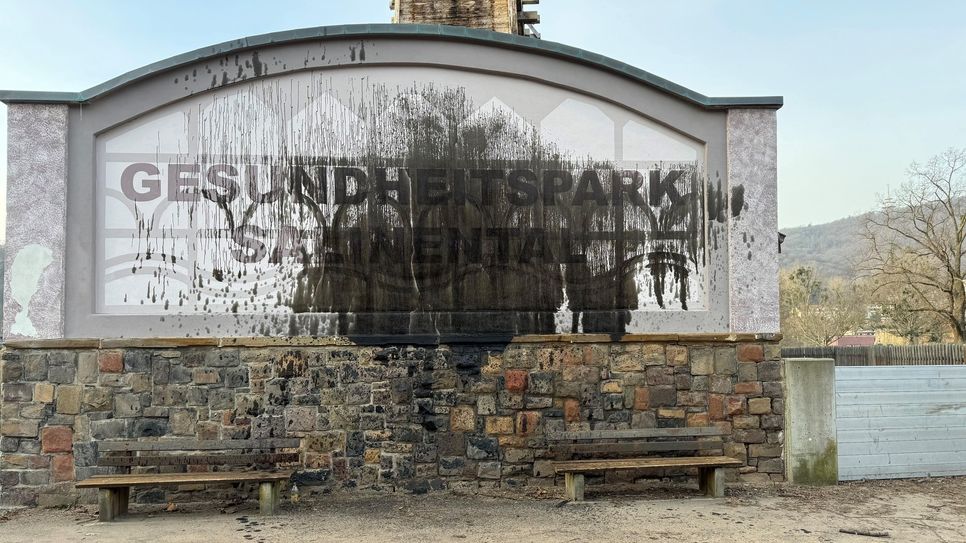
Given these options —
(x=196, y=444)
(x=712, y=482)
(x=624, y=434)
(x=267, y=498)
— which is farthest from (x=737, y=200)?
(x=196, y=444)

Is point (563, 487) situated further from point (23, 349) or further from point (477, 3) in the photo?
point (477, 3)

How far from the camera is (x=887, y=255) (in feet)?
88.8

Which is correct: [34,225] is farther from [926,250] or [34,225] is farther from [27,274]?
[926,250]

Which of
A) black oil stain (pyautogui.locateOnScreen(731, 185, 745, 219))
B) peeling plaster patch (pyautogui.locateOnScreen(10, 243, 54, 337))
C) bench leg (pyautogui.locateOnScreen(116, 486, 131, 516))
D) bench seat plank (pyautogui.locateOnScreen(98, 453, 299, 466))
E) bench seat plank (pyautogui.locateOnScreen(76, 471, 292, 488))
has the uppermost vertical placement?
black oil stain (pyautogui.locateOnScreen(731, 185, 745, 219))

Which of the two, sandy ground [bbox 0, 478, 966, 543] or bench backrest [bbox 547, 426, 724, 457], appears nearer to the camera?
sandy ground [bbox 0, 478, 966, 543]

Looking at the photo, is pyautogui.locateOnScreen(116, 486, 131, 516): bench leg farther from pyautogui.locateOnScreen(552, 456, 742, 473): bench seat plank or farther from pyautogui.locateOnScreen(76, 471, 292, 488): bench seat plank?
pyautogui.locateOnScreen(552, 456, 742, 473): bench seat plank

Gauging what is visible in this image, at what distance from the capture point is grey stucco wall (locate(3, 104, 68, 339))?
6805mm

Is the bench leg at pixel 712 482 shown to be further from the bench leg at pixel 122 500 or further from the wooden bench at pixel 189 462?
the bench leg at pixel 122 500

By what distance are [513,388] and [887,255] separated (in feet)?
82.2

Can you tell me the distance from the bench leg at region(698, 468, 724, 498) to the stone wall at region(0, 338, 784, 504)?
47 cm

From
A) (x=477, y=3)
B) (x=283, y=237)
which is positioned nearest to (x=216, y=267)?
(x=283, y=237)

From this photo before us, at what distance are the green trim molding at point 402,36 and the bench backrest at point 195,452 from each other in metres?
3.38

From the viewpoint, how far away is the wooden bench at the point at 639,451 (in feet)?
22.0

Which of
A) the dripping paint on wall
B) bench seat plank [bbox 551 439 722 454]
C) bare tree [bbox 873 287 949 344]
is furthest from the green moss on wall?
bare tree [bbox 873 287 949 344]
